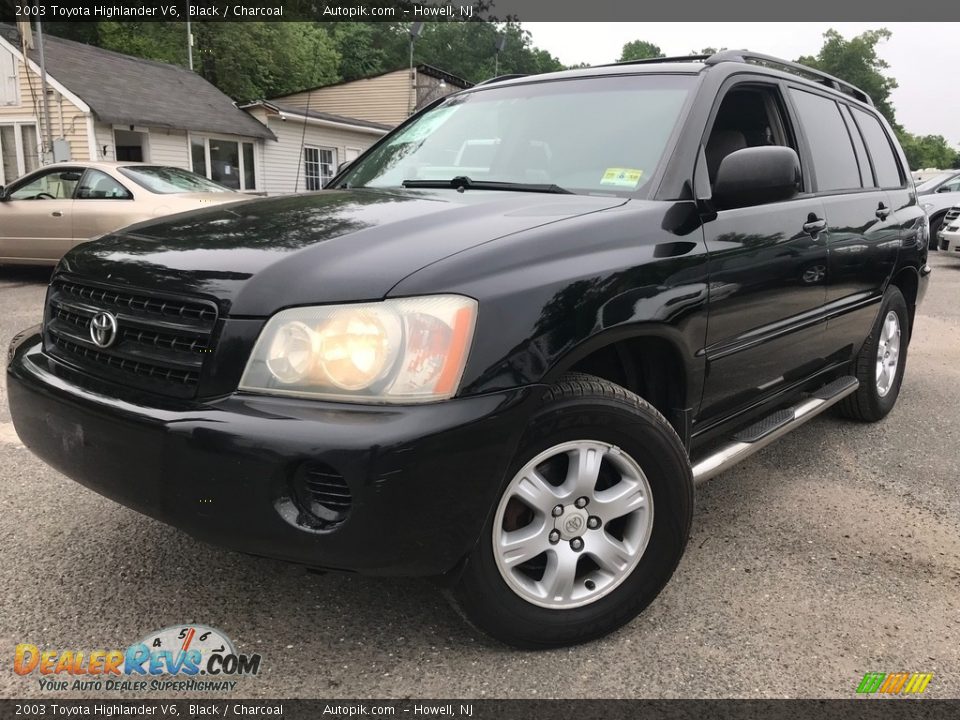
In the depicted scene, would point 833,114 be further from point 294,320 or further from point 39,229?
point 39,229

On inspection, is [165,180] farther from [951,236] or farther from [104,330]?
[951,236]

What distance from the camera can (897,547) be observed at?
117 inches

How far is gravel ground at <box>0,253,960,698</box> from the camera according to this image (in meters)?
2.14

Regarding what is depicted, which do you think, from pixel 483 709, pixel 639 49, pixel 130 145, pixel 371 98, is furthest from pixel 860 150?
pixel 639 49

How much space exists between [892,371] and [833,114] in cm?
161

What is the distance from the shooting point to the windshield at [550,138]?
9.32 feet

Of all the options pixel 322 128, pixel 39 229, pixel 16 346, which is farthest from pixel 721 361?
pixel 322 128

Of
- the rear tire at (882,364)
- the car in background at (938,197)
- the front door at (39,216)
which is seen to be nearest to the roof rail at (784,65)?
the rear tire at (882,364)

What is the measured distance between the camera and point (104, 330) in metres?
2.16

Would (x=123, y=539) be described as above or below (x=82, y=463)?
below

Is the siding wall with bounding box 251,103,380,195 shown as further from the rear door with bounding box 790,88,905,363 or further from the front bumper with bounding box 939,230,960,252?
the rear door with bounding box 790,88,905,363

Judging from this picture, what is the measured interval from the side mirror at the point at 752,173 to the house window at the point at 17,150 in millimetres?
18644

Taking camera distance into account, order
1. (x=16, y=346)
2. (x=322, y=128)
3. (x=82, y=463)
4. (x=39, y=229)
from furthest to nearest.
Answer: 1. (x=322, y=128)
2. (x=39, y=229)
3. (x=16, y=346)
4. (x=82, y=463)

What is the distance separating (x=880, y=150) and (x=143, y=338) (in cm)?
415
